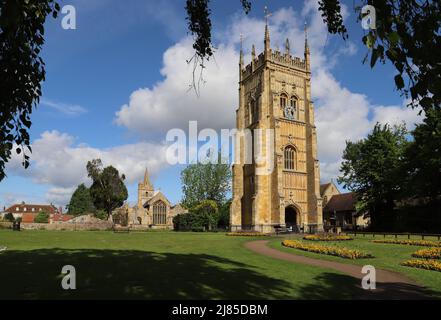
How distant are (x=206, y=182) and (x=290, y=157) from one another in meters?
23.0

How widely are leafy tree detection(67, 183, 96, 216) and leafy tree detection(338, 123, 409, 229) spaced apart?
81.1 metres

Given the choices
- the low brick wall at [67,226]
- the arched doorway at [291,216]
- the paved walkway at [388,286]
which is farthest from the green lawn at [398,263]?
the low brick wall at [67,226]

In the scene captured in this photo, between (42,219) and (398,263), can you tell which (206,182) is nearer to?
(42,219)

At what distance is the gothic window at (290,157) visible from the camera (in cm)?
4831

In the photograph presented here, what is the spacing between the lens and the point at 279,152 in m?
46.2

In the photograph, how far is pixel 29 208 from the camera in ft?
411

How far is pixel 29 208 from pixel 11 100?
13458 centimetres

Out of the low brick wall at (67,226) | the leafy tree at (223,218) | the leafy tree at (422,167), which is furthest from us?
the leafy tree at (223,218)

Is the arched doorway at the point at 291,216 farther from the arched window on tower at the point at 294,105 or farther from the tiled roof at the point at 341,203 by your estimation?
the tiled roof at the point at 341,203

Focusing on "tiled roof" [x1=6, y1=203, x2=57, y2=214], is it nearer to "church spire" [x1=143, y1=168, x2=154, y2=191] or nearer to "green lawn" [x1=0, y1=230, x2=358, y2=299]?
"church spire" [x1=143, y1=168, x2=154, y2=191]

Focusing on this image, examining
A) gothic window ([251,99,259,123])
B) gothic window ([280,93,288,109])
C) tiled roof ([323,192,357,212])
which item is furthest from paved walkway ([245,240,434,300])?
tiled roof ([323,192,357,212])

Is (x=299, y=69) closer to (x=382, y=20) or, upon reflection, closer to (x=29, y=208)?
(x=382, y=20)

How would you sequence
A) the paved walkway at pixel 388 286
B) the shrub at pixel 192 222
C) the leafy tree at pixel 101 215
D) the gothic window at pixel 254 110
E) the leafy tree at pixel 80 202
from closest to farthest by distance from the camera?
the paved walkway at pixel 388 286
the gothic window at pixel 254 110
the shrub at pixel 192 222
the leafy tree at pixel 101 215
the leafy tree at pixel 80 202

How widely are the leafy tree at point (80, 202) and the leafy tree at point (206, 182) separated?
49751 millimetres
